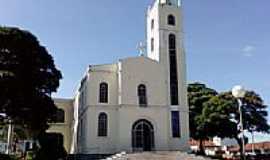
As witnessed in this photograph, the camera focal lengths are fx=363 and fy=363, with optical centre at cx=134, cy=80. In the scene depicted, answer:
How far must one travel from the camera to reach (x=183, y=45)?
121 feet

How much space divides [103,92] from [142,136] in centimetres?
550

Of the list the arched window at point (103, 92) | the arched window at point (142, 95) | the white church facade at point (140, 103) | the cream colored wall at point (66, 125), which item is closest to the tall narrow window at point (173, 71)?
the white church facade at point (140, 103)

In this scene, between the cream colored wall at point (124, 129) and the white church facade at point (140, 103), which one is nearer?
the cream colored wall at point (124, 129)

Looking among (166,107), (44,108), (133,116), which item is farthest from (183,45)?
(44,108)

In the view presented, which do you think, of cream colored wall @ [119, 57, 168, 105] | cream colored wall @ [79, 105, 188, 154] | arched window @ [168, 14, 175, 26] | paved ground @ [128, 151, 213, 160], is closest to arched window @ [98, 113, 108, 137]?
cream colored wall @ [79, 105, 188, 154]

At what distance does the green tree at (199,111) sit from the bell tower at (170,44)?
8060mm

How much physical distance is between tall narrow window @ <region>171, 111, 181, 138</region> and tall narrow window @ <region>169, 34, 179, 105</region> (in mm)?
1081

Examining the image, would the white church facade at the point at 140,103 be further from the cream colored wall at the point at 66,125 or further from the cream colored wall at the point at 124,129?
the cream colored wall at the point at 66,125

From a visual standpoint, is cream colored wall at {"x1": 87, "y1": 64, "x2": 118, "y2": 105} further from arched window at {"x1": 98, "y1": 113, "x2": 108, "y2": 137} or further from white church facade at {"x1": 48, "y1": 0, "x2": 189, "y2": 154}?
arched window at {"x1": 98, "y1": 113, "x2": 108, "y2": 137}

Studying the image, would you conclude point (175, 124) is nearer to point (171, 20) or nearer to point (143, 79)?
point (143, 79)

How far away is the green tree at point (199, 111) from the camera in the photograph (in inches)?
1650

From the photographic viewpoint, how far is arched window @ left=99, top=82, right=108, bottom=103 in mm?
33938

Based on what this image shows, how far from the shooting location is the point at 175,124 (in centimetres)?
3441

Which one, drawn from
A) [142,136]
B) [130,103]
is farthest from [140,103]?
[142,136]
